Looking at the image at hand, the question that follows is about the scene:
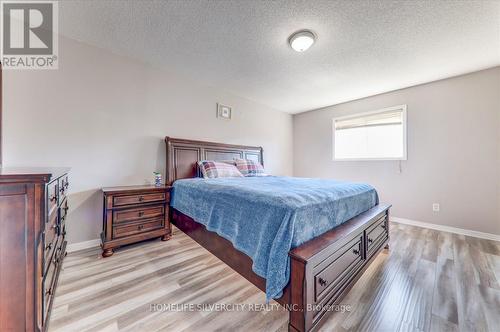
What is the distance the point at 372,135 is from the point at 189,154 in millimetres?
3565

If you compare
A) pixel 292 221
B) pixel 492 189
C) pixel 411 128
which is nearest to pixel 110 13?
pixel 292 221

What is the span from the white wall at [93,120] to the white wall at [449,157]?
3700 mm

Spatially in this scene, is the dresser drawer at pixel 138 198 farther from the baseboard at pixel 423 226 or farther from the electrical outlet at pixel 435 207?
the electrical outlet at pixel 435 207

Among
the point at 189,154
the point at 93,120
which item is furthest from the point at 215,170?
the point at 93,120

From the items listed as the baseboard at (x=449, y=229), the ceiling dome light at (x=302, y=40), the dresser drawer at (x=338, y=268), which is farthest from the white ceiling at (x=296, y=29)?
the baseboard at (x=449, y=229)

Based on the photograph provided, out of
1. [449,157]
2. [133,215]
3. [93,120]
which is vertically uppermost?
[93,120]

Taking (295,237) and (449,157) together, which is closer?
(295,237)

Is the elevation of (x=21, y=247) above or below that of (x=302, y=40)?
below

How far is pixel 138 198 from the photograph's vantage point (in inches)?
88.4

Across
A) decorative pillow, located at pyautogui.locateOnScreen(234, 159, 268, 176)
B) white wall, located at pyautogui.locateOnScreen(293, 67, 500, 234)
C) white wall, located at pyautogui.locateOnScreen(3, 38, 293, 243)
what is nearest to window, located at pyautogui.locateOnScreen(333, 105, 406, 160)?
white wall, located at pyautogui.locateOnScreen(293, 67, 500, 234)

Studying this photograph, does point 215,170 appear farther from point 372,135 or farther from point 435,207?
point 435,207

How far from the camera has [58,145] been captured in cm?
213

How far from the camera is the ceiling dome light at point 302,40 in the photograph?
204 cm

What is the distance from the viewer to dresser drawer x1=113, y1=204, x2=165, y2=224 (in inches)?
83.1
